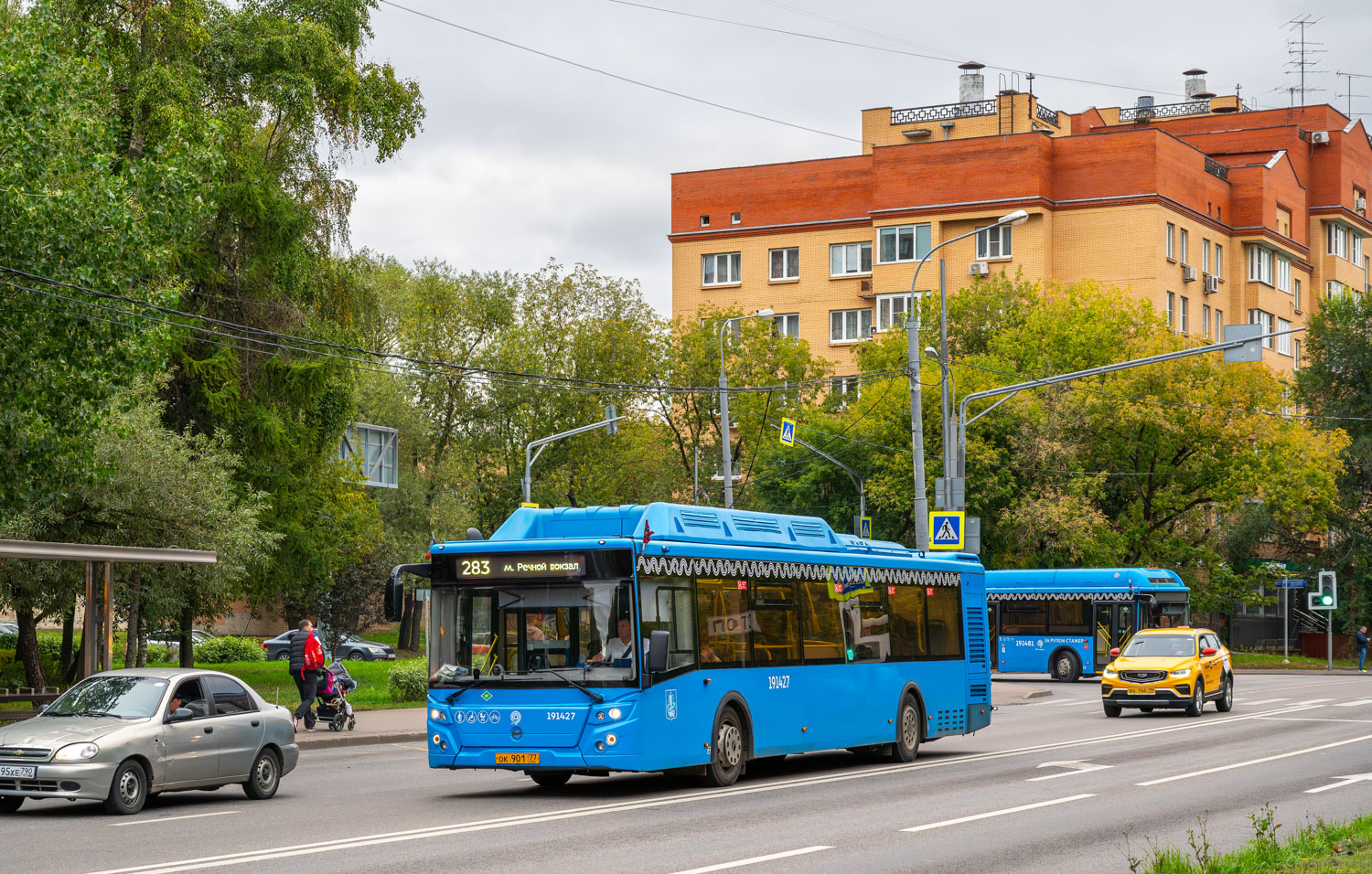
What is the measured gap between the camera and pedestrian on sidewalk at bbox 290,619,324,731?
25.8m

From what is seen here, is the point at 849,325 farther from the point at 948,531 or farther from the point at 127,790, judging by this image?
the point at 127,790

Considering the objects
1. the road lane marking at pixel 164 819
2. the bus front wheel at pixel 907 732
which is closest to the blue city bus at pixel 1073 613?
the bus front wheel at pixel 907 732

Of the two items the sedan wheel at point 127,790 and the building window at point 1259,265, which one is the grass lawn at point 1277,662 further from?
the sedan wheel at point 127,790

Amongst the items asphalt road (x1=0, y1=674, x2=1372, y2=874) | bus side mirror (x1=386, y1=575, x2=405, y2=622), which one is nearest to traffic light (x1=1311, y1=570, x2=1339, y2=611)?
asphalt road (x1=0, y1=674, x2=1372, y2=874)

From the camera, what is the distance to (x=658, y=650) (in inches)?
618

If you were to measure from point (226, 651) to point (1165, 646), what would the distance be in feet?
121

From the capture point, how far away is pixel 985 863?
1168 centimetres

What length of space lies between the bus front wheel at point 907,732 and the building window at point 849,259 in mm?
56435

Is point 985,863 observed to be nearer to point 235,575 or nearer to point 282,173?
point 235,575

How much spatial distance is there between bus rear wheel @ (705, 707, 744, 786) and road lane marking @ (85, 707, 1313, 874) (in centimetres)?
20

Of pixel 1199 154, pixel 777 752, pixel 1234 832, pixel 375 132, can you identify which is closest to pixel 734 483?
pixel 1199 154

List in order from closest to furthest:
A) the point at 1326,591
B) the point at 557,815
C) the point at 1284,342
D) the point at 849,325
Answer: the point at 557,815, the point at 1326,591, the point at 849,325, the point at 1284,342

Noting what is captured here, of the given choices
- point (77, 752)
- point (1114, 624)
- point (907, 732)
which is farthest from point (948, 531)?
point (77, 752)

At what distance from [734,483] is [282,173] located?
32.9 meters
